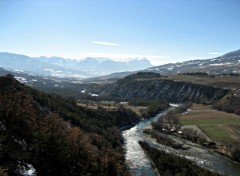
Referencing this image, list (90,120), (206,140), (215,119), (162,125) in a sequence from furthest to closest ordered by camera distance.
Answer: (215,119) → (162,125) → (90,120) → (206,140)

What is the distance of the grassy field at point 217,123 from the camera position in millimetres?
140625

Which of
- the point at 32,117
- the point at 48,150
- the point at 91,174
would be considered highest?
the point at 32,117

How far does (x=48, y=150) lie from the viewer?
195 feet

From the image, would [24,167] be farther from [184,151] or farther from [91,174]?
[184,151]

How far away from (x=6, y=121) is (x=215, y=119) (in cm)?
13592

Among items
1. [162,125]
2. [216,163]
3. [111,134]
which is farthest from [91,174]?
[162,125]

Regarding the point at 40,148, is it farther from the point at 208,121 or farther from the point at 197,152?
the point at 208,121

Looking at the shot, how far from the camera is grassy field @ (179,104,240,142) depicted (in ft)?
461

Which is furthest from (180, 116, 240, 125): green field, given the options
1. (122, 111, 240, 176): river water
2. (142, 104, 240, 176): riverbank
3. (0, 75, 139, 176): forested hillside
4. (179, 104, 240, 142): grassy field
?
(0, 75, 139, 176): forested hillside

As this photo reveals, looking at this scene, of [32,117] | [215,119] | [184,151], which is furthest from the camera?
[215,119]

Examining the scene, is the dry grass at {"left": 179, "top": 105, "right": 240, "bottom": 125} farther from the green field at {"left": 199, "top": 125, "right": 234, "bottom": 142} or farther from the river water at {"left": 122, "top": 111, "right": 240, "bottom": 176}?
the river water at {"left": 122, "top": 111, "right": 240, "bottom": 176}

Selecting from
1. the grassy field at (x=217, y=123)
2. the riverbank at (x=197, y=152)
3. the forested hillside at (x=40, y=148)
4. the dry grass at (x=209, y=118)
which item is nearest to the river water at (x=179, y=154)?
the riverbank at (x=197, y=152)

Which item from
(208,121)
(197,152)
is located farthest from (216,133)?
(197,152)

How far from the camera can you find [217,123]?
164 metres
